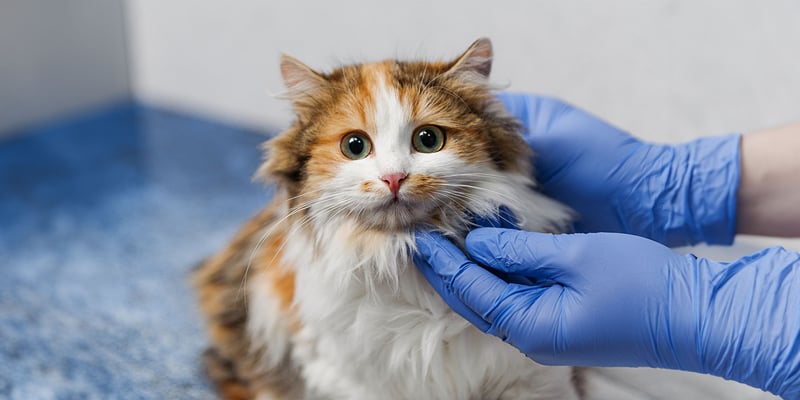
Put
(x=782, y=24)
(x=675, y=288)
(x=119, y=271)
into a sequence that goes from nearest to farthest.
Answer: (x=675, y=288) → (x=782, y=24) → (x=119, y=271)

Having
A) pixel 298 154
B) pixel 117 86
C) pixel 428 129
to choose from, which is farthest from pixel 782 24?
pixel 117 86

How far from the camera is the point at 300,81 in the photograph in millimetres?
1230

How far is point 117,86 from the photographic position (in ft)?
11.2

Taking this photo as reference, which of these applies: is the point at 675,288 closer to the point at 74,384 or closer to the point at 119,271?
the point at 74,384

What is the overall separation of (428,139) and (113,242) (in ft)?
4.70

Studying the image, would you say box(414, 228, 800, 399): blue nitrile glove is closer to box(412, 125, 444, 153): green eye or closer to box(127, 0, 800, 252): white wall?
box(412, 125, 444, 153): green eye

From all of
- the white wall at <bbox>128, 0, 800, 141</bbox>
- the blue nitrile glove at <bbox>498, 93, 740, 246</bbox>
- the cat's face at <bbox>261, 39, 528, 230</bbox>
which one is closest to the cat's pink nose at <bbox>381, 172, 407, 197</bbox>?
the cat's face at <bbox>261, 39, 528, 230</bbox>

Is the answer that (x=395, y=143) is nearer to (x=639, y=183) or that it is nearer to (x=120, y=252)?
(x=639, y=183)

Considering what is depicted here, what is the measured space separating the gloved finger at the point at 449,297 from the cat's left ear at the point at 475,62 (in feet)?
1.00

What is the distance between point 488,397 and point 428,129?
47cm

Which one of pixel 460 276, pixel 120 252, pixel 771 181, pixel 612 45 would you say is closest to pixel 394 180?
pixel 460 276

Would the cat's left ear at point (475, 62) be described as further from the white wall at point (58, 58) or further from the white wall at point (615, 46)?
Result: the white wall at point (58, 58)

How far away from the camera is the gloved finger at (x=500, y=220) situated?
47.1 inches

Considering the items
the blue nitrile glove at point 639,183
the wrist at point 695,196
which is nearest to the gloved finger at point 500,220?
the blue nitrile glove at point 639,183
